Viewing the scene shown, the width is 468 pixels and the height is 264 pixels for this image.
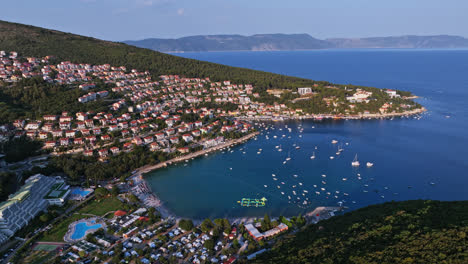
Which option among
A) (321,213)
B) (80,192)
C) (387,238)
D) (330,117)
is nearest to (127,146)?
(80,192)

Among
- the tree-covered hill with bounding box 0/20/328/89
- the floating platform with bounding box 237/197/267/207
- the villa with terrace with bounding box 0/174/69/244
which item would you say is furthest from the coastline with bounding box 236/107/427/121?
the villa with terrace with bounding box 0/174/69/244

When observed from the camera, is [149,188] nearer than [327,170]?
Yes

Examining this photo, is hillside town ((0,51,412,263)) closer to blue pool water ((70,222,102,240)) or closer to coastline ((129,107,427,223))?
blue pool water ((70,222,102,240))

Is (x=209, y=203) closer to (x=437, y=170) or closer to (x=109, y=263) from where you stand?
(x=109, y=263)

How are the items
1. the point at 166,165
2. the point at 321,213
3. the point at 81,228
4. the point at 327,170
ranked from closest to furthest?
the point at 81,228 < the point at 321,213 < the point at 327,170 < the point at 166,165

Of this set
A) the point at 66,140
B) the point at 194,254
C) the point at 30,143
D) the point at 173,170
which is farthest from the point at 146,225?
the point at 30,143

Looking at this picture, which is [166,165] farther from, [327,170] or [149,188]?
[327,170]
